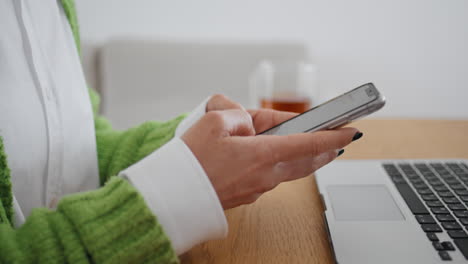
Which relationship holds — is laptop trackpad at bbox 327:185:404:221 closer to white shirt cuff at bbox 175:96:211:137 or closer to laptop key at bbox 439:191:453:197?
laptop key at bbox 439:191:453:197

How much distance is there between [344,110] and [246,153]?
0.31ft

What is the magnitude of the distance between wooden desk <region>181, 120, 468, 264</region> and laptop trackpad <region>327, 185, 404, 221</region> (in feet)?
0.07

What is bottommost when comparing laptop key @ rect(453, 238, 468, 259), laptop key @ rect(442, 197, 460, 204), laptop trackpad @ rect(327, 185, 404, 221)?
laptop trackpad @ rect(327, 185, 404, 221)

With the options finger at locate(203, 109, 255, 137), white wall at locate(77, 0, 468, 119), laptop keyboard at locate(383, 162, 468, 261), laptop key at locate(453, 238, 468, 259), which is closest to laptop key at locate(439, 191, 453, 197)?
laptop keyboard at locate(383, 162, 468, 261)

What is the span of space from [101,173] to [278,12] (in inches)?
46.9

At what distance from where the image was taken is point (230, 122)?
0.38 meters

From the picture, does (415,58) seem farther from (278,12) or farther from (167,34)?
(167,34)

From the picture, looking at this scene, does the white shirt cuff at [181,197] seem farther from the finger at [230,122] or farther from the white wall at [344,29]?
the white wall at [344,29]

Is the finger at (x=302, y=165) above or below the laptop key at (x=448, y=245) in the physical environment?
above

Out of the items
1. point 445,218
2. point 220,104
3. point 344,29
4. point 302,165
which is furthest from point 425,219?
point 344,29

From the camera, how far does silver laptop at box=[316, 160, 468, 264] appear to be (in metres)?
0.33

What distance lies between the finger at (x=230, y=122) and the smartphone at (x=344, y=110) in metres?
0.04

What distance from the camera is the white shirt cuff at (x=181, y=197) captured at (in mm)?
327

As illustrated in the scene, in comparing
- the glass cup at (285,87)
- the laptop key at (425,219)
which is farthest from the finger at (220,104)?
the glass cup at (285,87)
